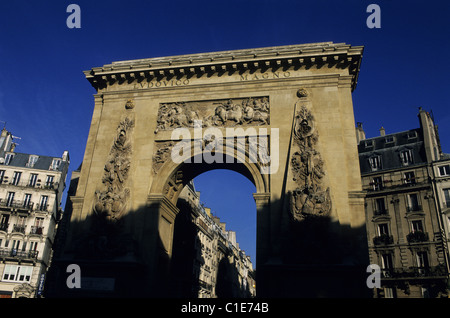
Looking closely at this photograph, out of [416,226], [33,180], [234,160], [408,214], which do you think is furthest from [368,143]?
[33,180]

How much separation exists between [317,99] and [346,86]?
66.4 inches

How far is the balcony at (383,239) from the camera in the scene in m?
34.8

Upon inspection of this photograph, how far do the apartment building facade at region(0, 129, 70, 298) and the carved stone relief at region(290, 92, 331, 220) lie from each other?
31.6 metres

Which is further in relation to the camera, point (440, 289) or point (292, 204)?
point (440, 289)

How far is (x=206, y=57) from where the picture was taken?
2072 centimetres

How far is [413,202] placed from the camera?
1387 inches

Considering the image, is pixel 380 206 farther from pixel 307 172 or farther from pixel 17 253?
pixel 17 253

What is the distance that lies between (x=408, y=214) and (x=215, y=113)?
2390 centimetres

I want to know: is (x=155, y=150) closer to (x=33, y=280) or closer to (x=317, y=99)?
(x=317, y=99)

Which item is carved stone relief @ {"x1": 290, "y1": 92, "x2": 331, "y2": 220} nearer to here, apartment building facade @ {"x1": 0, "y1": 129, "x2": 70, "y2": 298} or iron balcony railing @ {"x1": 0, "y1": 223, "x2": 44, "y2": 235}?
apartment building facade @ {"x1": 0, "y1": 129, "x2": 70, "y2": 298}

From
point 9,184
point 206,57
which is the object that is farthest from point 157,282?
point 9,184

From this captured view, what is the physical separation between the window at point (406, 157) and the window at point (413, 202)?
11.9 feet
